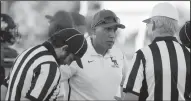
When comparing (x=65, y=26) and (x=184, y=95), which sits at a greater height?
(x=65, y=26)

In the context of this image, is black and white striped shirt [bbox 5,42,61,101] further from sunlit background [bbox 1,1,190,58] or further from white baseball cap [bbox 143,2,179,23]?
sunlit background [bbox 1,1,190,58]

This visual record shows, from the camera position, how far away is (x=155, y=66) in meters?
3.32

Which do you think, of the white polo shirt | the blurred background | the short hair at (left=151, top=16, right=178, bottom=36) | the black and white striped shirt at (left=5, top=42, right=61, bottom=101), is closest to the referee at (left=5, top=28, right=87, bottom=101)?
the black and white striped shirt at (left=5, top=42, right=61, bottom=101)

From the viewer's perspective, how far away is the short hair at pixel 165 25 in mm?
3409

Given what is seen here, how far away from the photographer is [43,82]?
3.13m

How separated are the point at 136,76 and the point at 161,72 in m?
0.18

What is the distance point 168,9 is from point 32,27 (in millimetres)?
4811

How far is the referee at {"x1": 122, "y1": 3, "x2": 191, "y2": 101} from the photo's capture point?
3316mm

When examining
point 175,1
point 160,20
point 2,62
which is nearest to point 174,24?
point 160,20

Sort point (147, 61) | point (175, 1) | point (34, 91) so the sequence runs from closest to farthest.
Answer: point (34, 91), point (147, 61), point (175, 1)

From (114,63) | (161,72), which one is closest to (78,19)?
(114,63)

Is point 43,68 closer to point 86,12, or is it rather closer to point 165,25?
point 165,25

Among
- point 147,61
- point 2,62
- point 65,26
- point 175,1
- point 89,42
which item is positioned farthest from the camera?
point 175,1

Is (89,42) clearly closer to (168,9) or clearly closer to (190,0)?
(168,9)
